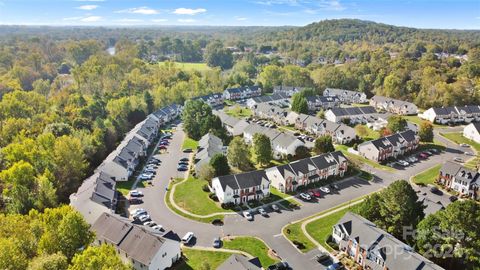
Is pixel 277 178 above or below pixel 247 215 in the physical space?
above

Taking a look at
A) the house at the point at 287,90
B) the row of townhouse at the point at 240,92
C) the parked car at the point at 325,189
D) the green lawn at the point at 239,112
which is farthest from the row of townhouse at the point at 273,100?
the parked car at the point at 325,189

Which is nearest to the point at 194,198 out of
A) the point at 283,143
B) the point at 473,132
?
the point at 283,143

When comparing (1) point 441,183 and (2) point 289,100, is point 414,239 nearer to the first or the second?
(1) point 441,183

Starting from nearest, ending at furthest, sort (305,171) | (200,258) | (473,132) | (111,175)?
(200,258) → (305,171) → (111,175) → (473,132)

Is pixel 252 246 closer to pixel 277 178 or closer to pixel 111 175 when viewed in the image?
pixel 277 178

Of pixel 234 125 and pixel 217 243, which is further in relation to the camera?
pixel 234 125

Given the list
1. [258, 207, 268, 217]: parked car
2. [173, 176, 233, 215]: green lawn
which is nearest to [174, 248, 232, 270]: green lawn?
[173, 176, 233, 215]: green lawn

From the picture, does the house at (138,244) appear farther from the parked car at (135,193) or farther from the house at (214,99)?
the house at (214,99)
